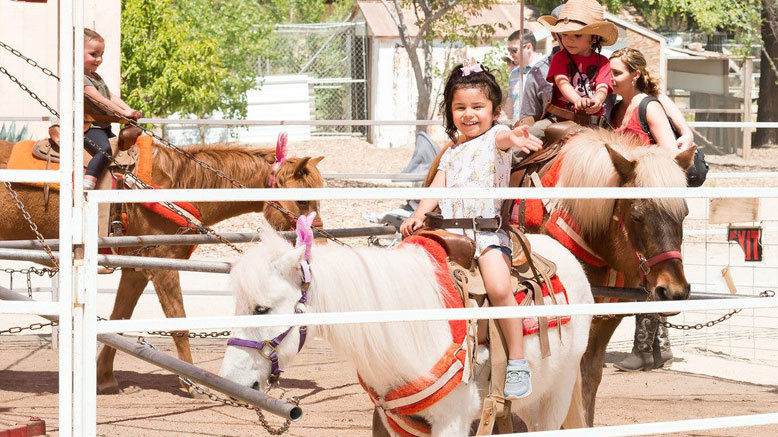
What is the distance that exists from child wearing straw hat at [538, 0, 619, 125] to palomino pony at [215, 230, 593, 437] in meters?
2.07

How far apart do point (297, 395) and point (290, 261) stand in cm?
343

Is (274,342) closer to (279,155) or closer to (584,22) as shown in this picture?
(584,22)

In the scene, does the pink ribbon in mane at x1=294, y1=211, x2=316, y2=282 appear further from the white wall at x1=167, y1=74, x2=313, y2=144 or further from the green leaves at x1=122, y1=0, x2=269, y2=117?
the white wall at x1=167, y1=74, x2=313, y2=144

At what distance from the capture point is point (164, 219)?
6504mm

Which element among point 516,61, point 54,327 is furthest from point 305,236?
point 516,61

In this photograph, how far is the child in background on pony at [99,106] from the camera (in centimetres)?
589

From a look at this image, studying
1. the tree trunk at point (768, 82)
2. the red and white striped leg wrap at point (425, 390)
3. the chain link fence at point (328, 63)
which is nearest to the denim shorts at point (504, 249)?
the red and white striped leg wrap at point (425, 390)

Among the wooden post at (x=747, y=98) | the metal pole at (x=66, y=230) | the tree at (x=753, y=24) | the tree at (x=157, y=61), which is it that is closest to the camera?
the metal pole at (x=66, y=230)

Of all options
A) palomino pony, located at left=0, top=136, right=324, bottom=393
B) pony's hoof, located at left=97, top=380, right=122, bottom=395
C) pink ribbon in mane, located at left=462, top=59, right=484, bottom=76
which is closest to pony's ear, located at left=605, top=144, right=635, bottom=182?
pink ribbon in mane, located at left=462, top=59, right=484, bottom=76

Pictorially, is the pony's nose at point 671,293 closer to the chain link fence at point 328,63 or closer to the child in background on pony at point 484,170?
the child in background on pony at point 484,170

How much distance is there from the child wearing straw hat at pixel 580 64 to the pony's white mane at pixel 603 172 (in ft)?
1.29

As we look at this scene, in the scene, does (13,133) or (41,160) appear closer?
(41,160)

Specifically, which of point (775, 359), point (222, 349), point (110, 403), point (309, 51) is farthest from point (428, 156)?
point (309, 51)

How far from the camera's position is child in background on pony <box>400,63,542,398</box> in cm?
341
